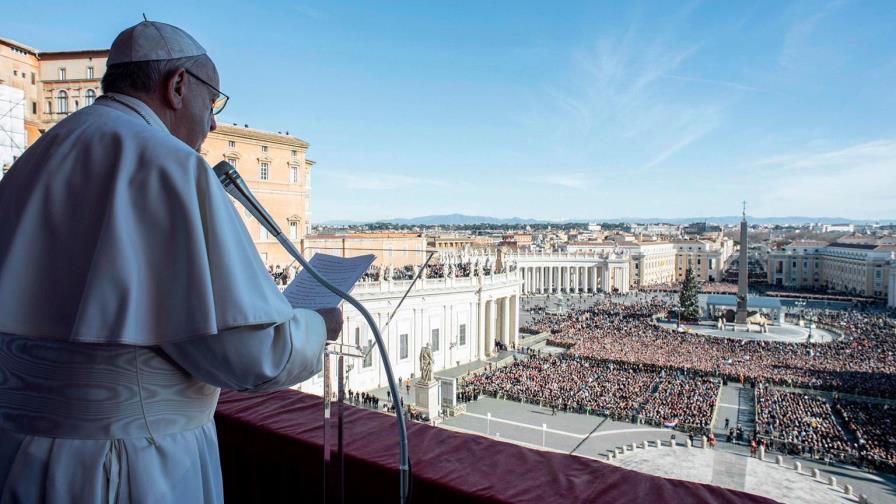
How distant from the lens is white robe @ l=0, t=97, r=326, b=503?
1.33 m

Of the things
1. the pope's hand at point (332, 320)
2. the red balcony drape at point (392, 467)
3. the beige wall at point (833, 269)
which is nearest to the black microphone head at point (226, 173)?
the pope's hand at point (332, 320)

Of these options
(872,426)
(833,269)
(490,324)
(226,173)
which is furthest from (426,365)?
(833,269)

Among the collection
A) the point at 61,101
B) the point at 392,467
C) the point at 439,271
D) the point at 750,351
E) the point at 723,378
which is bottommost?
the point at 750,351

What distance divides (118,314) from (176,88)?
72 cm

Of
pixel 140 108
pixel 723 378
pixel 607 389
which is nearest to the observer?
pixel 140 108

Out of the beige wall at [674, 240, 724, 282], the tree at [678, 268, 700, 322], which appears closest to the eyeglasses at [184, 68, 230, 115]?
the tree at [678, 268, 700, 322]

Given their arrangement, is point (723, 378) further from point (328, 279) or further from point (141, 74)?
point (141, 74)

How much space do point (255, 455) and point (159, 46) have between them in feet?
7.54

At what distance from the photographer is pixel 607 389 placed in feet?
80.5

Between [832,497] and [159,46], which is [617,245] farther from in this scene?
[159,46]

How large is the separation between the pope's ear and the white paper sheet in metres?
0.70

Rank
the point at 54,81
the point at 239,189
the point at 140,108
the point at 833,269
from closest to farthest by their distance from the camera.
→ the point at 140,108 → the point at 239,189 → the point at 54,81 → the point at 833,269

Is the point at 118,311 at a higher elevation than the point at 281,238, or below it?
below

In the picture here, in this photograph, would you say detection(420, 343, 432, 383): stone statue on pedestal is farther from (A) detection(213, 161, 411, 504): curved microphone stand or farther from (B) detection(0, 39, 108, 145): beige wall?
(A) detection(213, 161, 411, 504): curved microphone stand
